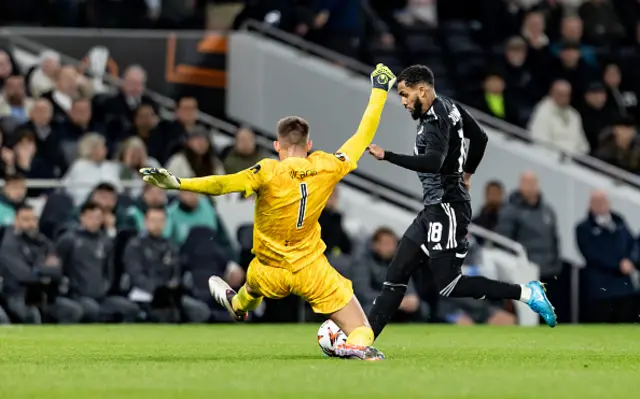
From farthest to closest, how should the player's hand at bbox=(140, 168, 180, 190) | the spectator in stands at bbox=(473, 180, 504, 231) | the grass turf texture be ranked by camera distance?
the spectator in stands at bbox=(473, 180, 504, 231) < the player's hand at bbox=(140, 168, 180, 190) < the grass turf texture

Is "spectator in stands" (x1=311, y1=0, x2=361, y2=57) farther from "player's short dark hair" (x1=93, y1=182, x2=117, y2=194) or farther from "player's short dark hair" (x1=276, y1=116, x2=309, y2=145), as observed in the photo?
"player's short dark hair" (x1=276, y1=116, x2=309, y2=145)

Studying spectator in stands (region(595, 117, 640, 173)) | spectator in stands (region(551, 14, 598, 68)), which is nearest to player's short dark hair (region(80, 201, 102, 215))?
spectator in stands (region(595, 117, 640, 173))

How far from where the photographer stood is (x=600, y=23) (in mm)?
25500

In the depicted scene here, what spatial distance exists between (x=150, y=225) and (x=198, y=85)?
5.04 meters

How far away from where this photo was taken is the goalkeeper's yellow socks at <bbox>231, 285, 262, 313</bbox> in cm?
1227

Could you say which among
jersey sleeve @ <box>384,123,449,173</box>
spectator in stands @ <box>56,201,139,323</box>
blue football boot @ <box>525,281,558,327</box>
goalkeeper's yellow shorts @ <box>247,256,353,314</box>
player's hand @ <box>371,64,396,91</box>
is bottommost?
spectator in stands @ <box>56,201,139,323</box>

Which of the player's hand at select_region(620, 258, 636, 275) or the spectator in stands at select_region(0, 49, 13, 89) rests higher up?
the spectator in stands at select_region(0, 49, 13, 89)

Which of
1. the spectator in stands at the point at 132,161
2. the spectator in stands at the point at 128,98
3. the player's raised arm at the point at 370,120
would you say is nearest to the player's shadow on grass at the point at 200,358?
the player's raised arm at the point at 370,120

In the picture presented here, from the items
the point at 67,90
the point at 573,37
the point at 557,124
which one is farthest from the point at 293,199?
the point at 573,37

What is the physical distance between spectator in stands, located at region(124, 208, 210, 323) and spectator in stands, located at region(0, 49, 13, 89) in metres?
3.29

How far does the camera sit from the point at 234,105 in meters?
23.8

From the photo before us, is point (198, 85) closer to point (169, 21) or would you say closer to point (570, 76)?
point (169, 21)

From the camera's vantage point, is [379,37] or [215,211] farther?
→ [379,37]

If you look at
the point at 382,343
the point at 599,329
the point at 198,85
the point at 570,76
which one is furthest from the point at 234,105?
the point at 382,343
